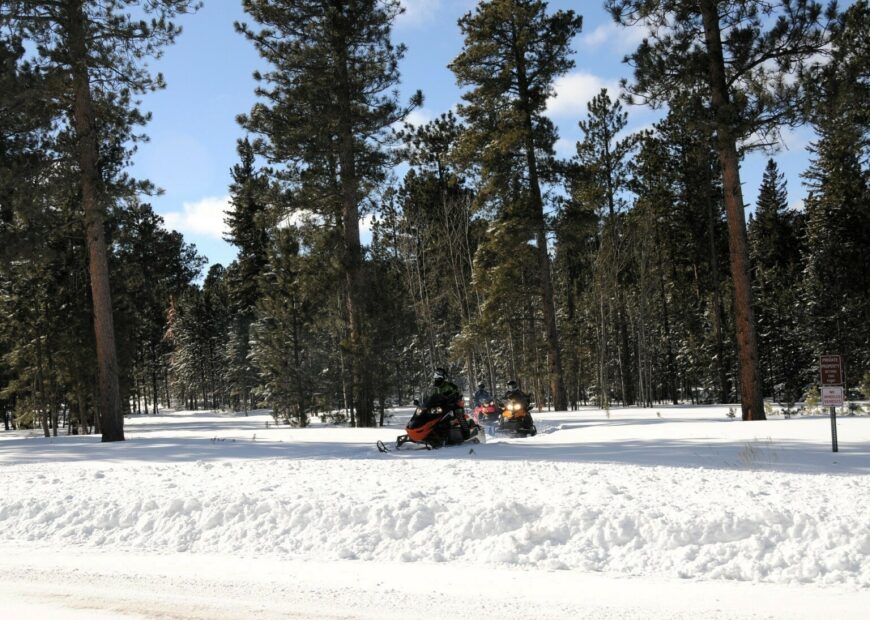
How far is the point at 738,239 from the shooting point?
16391 mm

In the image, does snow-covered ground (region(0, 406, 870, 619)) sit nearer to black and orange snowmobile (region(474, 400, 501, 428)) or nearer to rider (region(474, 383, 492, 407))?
black and orange snowmobile (region(474, 400, 501, 428))

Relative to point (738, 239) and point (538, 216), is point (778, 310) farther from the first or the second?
point (738, 239)

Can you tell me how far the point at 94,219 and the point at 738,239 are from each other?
16337 millimetres

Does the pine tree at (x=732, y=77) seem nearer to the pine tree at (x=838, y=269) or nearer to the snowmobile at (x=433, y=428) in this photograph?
the snowmobile at (x=433, y=428)

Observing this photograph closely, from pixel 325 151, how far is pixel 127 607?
17164mm

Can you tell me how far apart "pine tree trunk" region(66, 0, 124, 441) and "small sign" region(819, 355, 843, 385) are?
16.5 meters

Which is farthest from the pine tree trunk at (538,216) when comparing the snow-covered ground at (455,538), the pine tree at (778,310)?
the pine tree at (778,310)

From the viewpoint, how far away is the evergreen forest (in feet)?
53.9

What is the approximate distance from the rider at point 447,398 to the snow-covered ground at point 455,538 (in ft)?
9.66

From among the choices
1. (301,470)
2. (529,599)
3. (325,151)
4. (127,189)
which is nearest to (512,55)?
(325,151)

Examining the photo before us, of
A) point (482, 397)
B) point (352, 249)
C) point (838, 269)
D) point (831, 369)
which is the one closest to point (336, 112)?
point (352, 249)

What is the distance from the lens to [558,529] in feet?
23.2

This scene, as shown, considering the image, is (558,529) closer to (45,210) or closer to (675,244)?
(45,210)

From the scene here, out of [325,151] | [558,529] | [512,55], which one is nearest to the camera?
[558,529]
